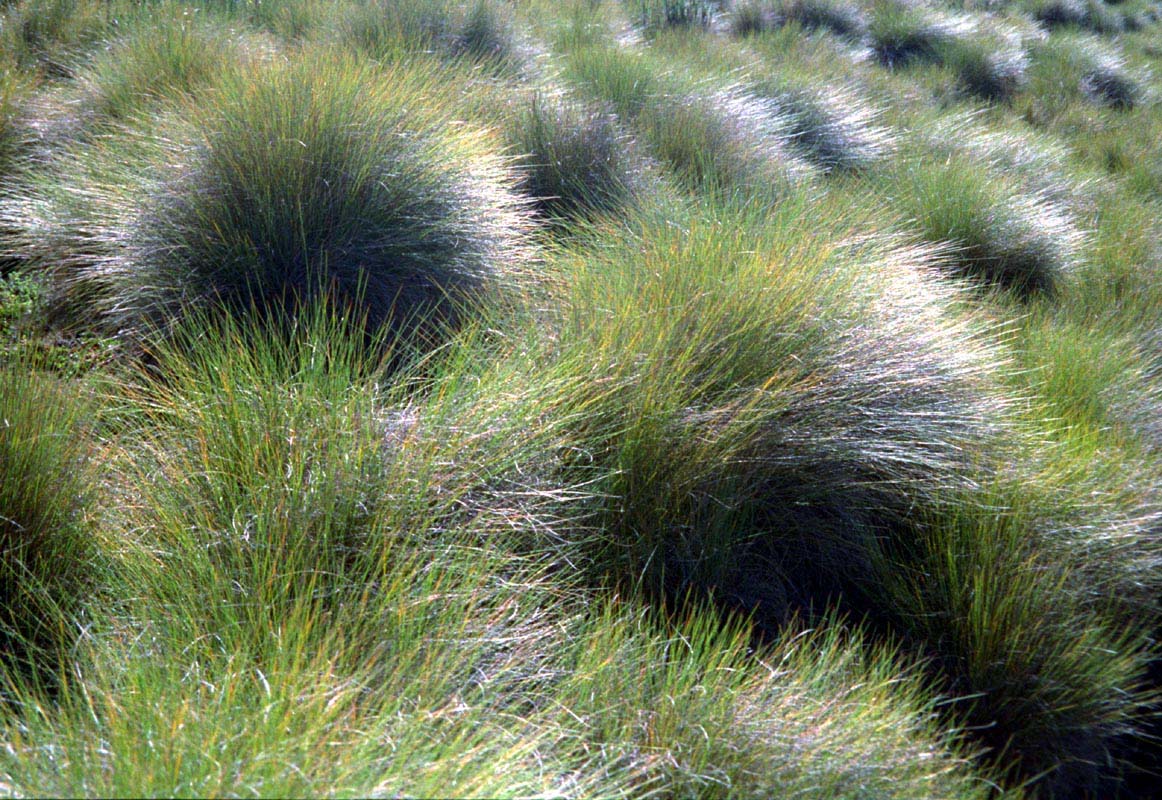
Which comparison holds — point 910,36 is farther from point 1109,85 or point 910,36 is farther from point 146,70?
point 146,70

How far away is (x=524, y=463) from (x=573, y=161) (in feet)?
8.17

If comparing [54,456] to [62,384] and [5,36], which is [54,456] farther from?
[5,36]

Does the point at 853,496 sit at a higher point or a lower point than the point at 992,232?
lower

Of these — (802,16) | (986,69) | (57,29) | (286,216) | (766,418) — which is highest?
(802,16)

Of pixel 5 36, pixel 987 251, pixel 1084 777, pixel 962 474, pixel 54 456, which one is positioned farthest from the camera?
pixel 5 36

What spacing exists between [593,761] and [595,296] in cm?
162

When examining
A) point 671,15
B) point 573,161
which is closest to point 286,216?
point 573,161

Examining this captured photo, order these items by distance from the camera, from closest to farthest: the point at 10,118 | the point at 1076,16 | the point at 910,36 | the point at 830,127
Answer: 1. the point at 10,118
2. the point at 830,127
3. the point at 910,36
4. the point at 1076,16

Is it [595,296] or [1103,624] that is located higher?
[595,296]

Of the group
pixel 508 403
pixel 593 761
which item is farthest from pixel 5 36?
pixel 593 761

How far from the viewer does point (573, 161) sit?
15.2 ft

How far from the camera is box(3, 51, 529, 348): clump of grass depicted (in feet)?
10.9

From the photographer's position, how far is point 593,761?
189 centimetres

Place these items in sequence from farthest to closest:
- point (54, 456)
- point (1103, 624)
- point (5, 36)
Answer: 1. point (5, 36)
2. point (1103, 624)
3. point (54, 456)
